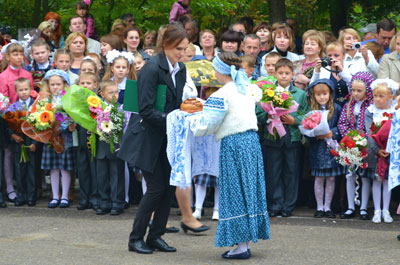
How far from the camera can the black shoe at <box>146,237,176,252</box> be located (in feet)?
26.2

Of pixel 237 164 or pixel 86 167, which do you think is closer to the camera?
pixel 237 164

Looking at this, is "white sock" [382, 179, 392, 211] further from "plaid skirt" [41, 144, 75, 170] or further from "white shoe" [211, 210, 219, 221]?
"plaid skirt" [41, 144, 75, 170]

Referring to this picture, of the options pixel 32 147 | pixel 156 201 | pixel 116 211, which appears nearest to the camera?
pixel 156 201

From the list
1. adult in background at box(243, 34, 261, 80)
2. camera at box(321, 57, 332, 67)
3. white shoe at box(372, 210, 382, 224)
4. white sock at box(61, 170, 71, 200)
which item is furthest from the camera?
adult in background at box(243, 34, 261, 80)

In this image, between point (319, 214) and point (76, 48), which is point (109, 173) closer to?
point (76, 48)

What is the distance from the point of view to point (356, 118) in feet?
33.6

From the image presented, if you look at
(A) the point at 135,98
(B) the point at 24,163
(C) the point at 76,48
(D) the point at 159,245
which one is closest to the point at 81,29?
(C) the point at 76,48

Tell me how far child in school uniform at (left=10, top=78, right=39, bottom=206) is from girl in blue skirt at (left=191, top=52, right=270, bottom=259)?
15.0ft

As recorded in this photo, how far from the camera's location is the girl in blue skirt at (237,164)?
24.6 feet

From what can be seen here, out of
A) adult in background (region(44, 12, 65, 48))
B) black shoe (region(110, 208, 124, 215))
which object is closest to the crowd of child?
black shoe (region(110, 208, 124, 215))

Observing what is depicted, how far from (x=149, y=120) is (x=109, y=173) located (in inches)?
132

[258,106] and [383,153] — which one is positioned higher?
[258,106]

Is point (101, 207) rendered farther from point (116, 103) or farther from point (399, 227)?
point (399, 227)

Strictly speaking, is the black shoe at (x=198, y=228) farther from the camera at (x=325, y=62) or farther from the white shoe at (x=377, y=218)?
the camera at (x=325, y=62)
